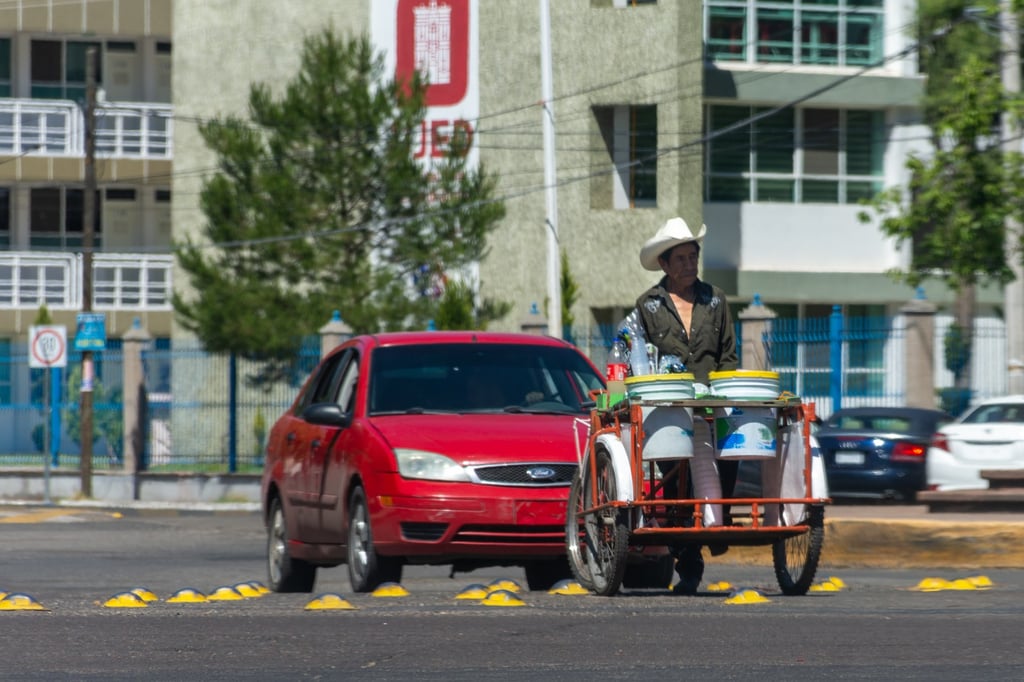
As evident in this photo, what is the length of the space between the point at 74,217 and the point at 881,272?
778 inches

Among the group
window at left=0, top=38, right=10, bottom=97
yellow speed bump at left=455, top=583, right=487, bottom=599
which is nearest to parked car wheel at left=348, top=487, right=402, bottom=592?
yellow speed bump at left=455, top=583, right=487, bottom=599

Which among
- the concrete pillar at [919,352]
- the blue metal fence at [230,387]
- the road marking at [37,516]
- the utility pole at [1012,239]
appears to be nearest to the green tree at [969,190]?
the utility pole at [1012,239]

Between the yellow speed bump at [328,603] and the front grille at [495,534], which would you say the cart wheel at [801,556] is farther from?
the yellow speed bump at [328,603]

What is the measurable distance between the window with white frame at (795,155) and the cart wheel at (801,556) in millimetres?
30386

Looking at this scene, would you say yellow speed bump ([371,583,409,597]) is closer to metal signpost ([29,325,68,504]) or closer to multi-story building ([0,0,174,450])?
metal signpost ([29,325,68,504])

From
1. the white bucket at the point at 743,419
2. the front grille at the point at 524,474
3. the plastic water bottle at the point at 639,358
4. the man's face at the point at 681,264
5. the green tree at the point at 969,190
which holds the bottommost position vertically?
the front grille at the point at 524,474

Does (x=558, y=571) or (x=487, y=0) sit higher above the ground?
(x=487, y=0)

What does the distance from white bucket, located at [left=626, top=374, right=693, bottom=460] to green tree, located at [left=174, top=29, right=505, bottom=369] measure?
21870mm

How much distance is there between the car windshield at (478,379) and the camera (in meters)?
11.7

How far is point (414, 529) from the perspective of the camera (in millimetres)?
10758

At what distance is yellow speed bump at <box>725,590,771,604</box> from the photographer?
9648mm

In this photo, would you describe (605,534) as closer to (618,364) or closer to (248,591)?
(618,364)

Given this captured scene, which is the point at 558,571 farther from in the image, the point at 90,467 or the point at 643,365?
the point at 90,467

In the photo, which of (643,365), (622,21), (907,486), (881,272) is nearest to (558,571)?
(643,365)
